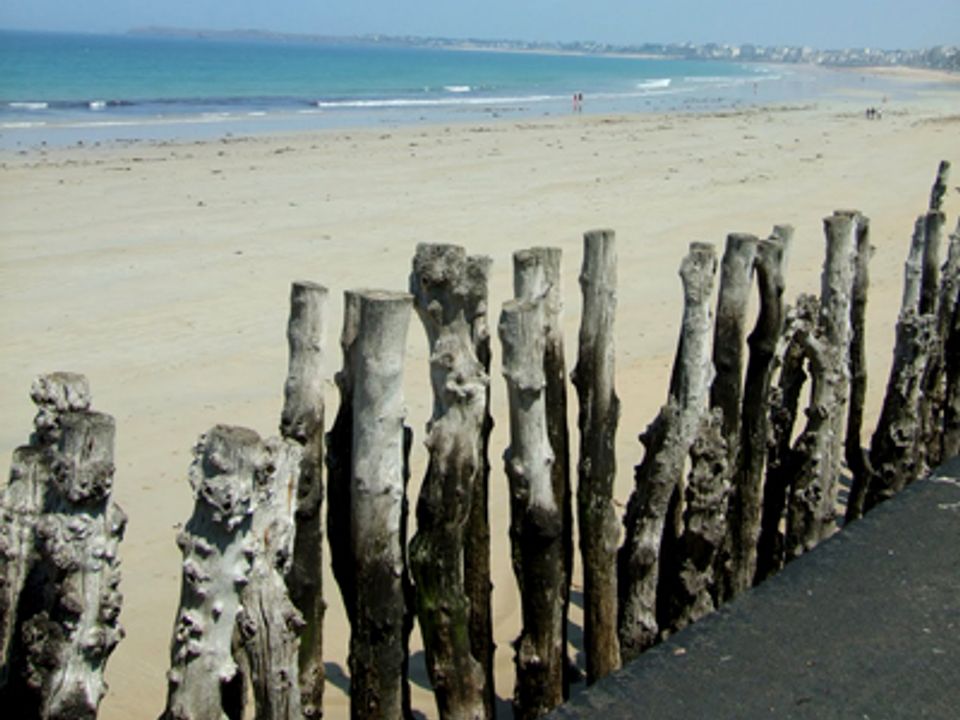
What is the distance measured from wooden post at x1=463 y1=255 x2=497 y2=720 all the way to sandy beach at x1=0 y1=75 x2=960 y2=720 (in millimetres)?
672

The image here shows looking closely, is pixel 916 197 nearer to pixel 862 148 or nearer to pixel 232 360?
pixel 862 148

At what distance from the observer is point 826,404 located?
13.1 feet

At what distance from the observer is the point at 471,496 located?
2947 millimetres

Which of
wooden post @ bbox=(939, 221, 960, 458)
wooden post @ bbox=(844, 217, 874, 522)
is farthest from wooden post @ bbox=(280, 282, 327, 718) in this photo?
Answer: wooden post @ bbox=(939, 221, 960, 458)

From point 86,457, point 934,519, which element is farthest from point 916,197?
point 86,457

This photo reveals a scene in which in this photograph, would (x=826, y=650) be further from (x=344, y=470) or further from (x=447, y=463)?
(x=344, y=470)

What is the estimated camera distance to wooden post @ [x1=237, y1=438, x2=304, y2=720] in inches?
92.9

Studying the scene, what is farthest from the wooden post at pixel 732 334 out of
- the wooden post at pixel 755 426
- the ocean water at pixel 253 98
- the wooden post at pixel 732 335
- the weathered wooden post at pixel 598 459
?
the ocean water at pixel 253 98

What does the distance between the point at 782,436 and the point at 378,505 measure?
1.85 meters

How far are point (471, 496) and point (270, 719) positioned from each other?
773 mm

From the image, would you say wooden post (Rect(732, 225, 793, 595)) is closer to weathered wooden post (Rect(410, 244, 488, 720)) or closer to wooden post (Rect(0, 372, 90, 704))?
weathered wooden post (Rect(410, 244, 488, 720))

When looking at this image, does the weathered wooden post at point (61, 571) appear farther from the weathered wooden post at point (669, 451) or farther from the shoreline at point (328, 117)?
the shoreline at point (328, 117)

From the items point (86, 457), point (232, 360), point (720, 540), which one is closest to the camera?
point (86, 457)

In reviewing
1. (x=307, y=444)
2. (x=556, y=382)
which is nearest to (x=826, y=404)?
(x=556, y=382)
